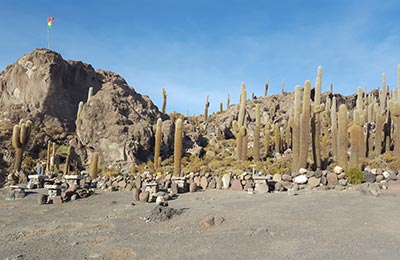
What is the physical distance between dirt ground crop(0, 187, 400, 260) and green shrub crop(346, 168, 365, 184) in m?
1.49

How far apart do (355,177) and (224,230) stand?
857 centimetres

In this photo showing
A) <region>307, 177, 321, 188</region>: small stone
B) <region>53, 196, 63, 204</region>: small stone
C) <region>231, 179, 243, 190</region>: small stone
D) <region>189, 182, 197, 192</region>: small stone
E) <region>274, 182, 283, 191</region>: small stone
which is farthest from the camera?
<region>189, 182, 197, 192</region>: small stone

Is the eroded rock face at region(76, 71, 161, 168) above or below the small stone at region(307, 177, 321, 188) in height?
above

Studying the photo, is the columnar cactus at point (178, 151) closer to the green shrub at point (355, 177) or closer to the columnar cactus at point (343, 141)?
the columnar cactus at point (343, 141)

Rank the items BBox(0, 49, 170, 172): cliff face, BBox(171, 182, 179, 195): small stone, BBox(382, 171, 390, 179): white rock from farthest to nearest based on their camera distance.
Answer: BBox(0, 49, 170, 172): cliff face, BBox(171, 182, 179, 195): small stone, BBox(382, 171, 390, 179): white rock

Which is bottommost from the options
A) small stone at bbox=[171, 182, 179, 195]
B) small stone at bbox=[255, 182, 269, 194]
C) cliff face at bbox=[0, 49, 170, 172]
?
small stone at bbox=[171, 182, 179, 195]

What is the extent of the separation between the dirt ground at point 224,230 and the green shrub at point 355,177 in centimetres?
149

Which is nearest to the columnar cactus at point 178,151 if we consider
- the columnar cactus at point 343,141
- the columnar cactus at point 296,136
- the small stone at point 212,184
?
the small stone at point 212,184

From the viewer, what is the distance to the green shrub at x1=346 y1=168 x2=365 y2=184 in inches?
579

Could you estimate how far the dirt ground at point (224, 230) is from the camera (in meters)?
7.07

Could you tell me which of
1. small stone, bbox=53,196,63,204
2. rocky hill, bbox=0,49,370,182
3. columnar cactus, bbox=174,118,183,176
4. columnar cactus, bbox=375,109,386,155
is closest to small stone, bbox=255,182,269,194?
columnar cactus, bbox=174,118,183,176

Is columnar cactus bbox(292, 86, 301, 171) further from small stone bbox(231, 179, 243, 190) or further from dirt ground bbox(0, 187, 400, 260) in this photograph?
dirt ground bbox(0, 187, 400, 260)

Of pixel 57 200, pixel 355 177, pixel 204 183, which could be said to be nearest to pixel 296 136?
pixel 355 177

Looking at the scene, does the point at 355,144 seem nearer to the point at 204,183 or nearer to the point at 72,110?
the point at 204,183
